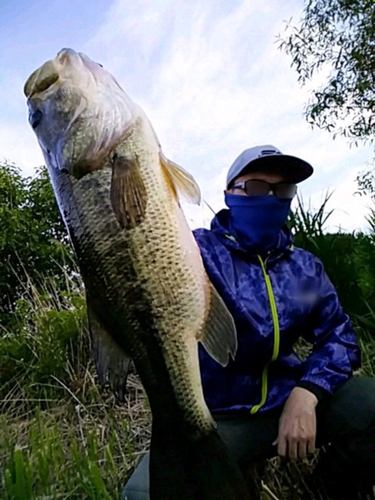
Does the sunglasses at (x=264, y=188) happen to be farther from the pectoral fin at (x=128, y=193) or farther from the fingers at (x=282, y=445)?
the fingers at (x=282, y=445)

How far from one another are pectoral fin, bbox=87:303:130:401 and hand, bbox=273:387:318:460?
2.34 feet

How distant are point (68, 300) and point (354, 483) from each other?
126 inches

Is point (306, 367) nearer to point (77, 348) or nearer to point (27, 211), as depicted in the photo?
point (77, 348)

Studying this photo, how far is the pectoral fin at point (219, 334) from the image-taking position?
2.07 m

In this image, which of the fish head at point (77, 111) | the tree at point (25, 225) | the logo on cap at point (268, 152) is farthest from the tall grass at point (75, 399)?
the tree at point (25, 225)

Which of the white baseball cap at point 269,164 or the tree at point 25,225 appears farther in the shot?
the tree at point 25,225

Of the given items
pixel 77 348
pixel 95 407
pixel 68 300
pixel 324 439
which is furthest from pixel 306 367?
pixel 68 300

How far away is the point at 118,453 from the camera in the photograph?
355 centimetres

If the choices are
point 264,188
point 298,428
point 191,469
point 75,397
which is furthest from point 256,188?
point 75,397

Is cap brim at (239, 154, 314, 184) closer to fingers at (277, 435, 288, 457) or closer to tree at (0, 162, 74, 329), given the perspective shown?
fingers at (277, 435, 288, 457)

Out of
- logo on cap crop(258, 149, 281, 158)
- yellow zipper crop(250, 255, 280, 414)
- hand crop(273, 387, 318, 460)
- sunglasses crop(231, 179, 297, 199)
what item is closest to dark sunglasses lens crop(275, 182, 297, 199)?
sunglasses crop(231, 179, 297, 199)

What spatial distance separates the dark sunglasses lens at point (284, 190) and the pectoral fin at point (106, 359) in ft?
3.11

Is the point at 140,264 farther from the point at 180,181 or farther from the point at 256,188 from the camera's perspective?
the point at 256,188

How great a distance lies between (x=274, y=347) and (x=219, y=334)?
585mm
